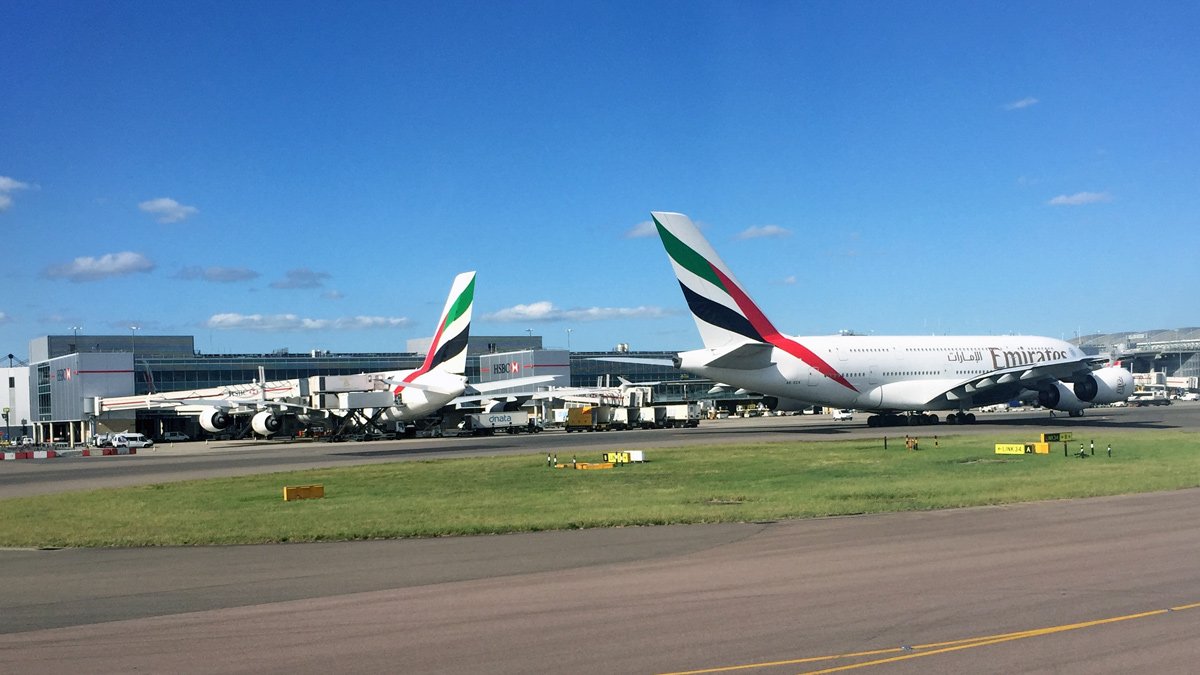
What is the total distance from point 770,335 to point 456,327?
2521cm

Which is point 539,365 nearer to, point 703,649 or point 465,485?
point 465,485

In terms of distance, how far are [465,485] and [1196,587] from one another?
74.4ft

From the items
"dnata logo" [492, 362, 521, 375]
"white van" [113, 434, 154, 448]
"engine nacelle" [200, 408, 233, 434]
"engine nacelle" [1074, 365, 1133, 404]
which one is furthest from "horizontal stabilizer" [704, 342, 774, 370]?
"dnata logo" [492, 362, 521, 375]

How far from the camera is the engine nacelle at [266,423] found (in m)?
80.1

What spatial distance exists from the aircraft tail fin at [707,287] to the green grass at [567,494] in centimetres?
1526

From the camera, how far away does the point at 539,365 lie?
134 m

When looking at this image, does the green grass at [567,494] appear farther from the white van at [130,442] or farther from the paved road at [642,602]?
the white van at [130,442]

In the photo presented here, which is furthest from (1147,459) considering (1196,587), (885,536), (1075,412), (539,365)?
(539,365)

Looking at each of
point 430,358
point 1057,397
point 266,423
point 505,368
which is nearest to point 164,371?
point 505,368

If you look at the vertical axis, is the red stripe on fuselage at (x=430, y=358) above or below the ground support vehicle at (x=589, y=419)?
above

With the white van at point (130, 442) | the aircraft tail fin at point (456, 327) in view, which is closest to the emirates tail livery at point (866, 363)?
the aircraft tail fin at point (456, 327)

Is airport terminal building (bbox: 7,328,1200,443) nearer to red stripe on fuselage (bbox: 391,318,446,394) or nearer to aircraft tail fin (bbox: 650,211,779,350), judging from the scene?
red stripe on fuselage (bbox: 391,318,446,394)

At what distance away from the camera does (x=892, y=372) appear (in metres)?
64.8

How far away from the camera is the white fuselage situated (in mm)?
59000
